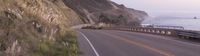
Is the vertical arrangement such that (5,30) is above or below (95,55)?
above

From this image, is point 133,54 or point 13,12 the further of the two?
point 133,54

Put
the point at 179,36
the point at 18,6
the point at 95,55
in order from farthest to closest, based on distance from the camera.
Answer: the point at 179,36 < the point at 95,55 < the point at 18,6

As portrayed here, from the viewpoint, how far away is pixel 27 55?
14203mm

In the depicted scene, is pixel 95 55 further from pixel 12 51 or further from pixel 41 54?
pixel 12 51

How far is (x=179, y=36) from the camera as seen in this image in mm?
37281

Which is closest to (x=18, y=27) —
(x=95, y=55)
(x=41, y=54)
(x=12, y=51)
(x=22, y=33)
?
(x=22, y=33)

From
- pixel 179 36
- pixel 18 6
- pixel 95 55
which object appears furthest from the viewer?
pixel 179 36

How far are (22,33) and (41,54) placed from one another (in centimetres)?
102

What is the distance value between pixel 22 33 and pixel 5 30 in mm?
1716

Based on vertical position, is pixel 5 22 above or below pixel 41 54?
above

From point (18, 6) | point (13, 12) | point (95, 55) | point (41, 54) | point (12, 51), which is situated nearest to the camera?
point (12, 51)

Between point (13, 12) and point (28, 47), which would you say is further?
point (13, 12)

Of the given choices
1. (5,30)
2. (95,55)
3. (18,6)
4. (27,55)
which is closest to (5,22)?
(5,30)

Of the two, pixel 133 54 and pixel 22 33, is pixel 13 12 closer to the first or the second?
pixel 22 33
